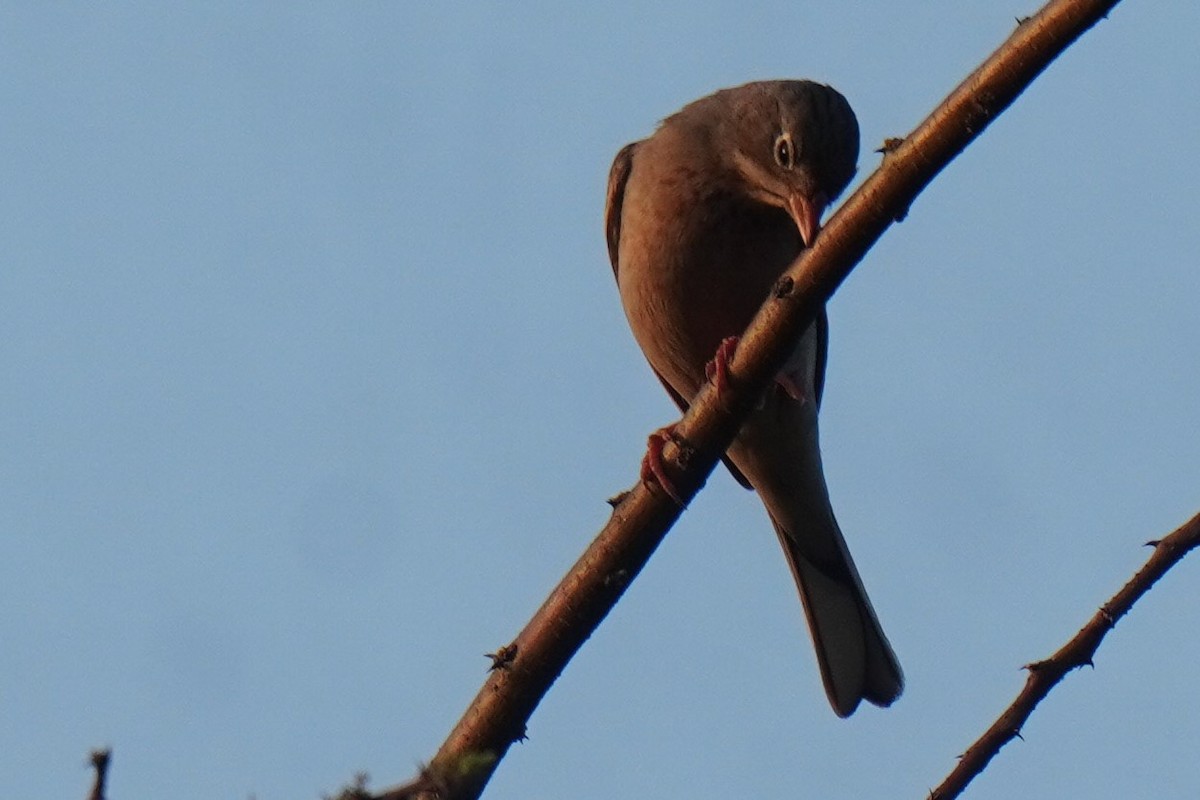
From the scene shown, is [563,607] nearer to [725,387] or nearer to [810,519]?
[725,387]

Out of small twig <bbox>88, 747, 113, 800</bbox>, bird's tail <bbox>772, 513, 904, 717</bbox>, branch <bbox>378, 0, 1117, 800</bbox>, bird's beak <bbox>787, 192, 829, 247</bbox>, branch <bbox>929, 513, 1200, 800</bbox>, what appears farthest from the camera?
bird's tail <bbox>772, 513, 904, 717</bbox>

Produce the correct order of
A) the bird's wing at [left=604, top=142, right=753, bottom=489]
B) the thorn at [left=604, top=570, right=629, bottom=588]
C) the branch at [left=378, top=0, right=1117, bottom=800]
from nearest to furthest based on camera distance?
the branch at [left=378, top=0, right=1117, bottom=800] → the thorn at [left=604, top=570, right=629, bottom=588] → the bird's wing at [left=604, top=142, right=753, bottom=489]

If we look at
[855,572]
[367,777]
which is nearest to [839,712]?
[855,572]

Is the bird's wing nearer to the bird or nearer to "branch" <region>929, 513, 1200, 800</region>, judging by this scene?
the bird

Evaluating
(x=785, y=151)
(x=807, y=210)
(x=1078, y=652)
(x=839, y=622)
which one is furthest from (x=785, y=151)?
(x=1078, y=652)

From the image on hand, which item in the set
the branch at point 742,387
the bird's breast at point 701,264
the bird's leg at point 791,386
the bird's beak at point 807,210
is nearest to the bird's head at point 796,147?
the bird's beak at point 807,210

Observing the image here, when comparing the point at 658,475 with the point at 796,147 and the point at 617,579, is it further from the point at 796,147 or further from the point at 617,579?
A: the point at 796,147

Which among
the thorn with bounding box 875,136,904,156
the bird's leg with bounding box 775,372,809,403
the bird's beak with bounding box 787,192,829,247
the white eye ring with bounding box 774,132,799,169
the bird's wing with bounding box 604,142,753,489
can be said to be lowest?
the thorn with bounding box 875,136,904,156

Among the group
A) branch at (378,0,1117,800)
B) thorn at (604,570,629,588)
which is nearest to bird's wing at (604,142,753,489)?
branch at (378,0,1117,800)
